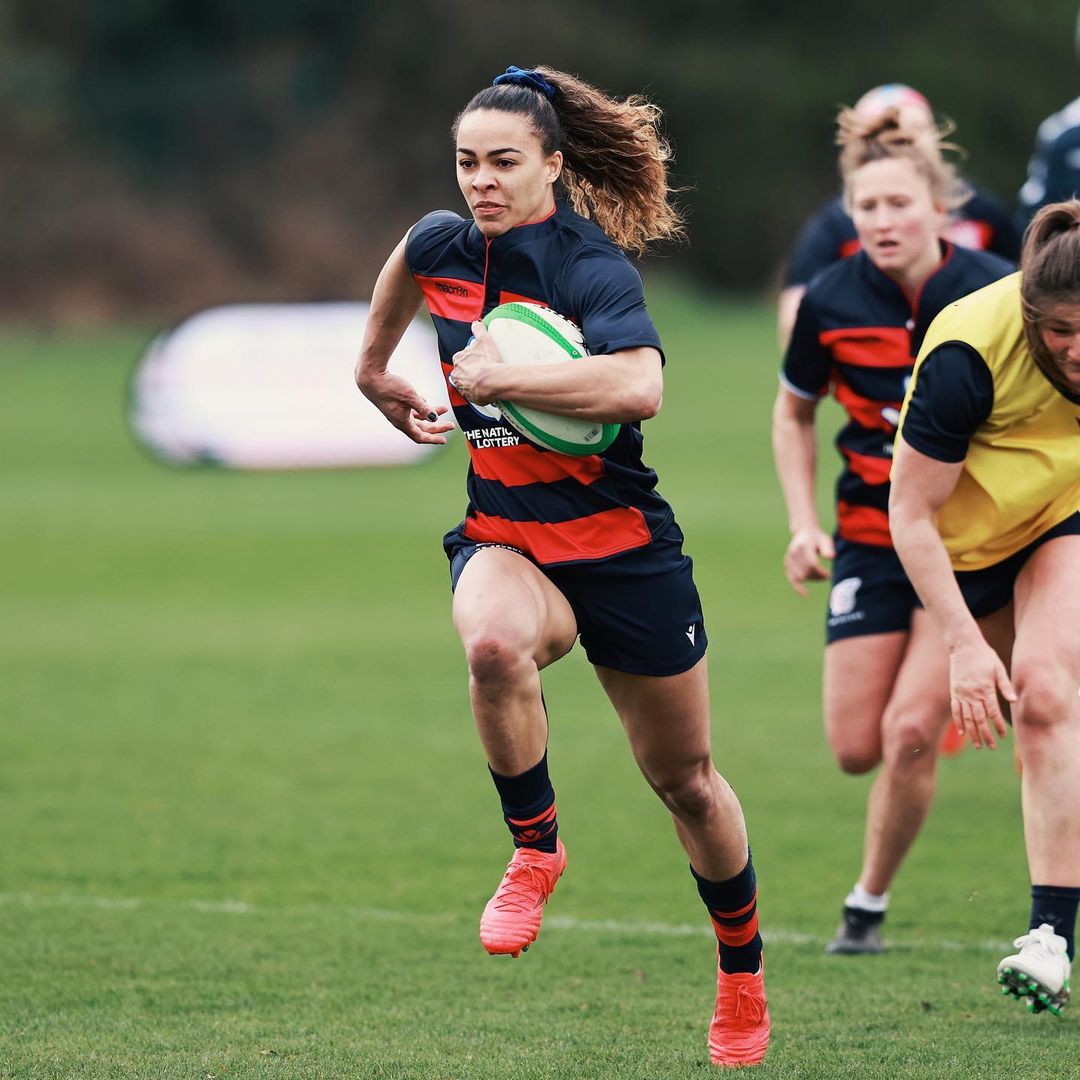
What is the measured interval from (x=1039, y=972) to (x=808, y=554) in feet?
6.06

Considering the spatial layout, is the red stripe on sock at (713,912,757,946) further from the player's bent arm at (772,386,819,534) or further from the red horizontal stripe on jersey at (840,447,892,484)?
the red horizontal stripe on jersey at (840,447,892,484)

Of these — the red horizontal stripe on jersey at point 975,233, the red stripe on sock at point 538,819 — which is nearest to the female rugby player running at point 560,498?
the red stripe on sock at point 538,819

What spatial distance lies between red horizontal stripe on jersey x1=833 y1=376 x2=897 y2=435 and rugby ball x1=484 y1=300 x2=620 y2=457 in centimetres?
193

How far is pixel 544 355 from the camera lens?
4.58 meters

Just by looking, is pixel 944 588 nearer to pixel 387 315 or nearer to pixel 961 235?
pixel 387 315

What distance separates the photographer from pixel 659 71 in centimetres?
5050

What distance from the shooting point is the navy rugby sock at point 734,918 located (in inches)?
202

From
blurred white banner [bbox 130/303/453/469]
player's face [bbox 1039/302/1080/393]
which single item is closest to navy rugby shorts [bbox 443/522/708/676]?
player's face [bbox 1039/302/1080/393]

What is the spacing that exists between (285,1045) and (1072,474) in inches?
102

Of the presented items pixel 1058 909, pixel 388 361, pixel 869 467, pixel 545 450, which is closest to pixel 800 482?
pixel 869 467

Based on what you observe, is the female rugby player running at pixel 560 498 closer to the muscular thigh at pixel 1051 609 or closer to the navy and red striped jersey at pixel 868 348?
the muscular thigh at pixel 1051 609

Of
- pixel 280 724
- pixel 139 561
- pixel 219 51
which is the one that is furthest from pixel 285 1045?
pixel 219 51

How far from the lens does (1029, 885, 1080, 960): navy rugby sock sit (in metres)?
4.84

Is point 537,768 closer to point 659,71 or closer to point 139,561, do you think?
point 139,561
